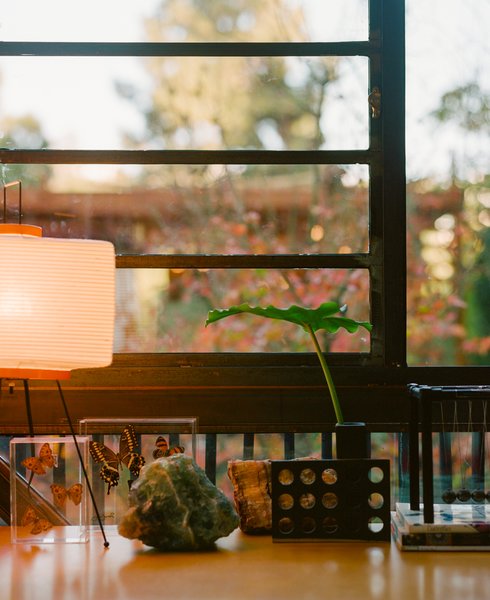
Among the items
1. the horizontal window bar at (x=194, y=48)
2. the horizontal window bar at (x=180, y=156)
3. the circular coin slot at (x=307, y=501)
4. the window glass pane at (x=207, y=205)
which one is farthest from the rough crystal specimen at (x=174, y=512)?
the horizontal window bar at (x=194, y=48)

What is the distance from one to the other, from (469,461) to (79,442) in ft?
3.18

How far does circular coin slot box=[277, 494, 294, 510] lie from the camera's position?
1.92 meters

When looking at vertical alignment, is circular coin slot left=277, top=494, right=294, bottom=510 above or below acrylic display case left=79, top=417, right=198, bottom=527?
below

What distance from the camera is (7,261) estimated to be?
181 centimetres

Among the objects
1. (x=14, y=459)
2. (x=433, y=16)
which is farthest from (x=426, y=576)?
(x=433, y=16)

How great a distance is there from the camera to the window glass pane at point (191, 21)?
2.38 meters

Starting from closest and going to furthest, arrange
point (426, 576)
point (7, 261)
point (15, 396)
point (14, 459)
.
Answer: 1. point (426, 576)
2. point (7, 261)
3. point (14, 459)
4. point (15, 396)

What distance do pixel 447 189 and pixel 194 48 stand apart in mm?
733

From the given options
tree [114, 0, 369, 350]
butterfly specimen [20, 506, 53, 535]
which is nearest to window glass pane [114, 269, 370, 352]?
tree [114, 0, 369, 350]

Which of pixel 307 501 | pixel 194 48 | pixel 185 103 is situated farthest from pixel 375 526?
pixel 194 48

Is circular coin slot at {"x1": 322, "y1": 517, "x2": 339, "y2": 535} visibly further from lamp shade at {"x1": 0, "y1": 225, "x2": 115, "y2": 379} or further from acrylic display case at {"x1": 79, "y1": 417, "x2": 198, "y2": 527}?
lamp shade at {"x1": 0, "y1": 225, "x2": 115, "y2": 379}

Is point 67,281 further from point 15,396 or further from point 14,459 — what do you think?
point 15,396

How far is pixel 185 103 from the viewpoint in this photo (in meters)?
2.38

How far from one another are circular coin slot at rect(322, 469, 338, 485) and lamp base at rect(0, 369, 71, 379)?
59 cm
